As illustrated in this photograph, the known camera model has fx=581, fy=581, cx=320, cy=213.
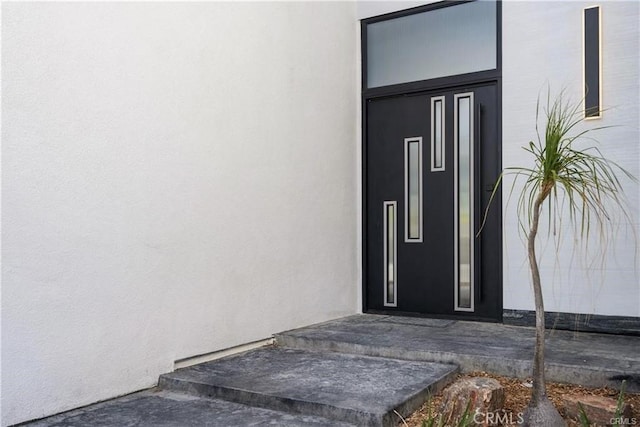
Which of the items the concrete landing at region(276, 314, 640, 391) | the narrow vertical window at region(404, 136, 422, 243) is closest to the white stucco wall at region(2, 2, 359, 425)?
the concrete landing at region(276, 314, 640, 391)

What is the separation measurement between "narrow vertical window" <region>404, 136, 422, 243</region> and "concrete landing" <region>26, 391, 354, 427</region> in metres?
2.18

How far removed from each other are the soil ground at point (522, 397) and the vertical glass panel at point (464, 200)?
1327 millimetres

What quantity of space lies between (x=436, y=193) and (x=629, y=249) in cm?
132

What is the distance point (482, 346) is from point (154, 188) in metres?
1.97

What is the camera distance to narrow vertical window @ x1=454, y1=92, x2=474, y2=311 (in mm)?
4164

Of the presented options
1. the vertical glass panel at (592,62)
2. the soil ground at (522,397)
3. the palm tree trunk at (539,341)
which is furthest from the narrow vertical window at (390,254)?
the palm tree trunk at (539,341)

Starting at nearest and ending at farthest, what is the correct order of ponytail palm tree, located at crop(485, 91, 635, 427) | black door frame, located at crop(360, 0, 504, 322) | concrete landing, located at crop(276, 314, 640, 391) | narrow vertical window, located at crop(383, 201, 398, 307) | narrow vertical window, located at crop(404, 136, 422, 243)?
ponytail palm tree, located at crop(485, 91, 635, 427), concrete landing, located at crop(276, 314, 640, 391), black door frame, located at crop(360, 0, 504, 322), narrow vertical window, located at crop(404, 136, 422, 243), narrow vertical window, located at crop(383, 201, 398, 307)

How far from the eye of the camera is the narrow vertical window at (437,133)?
427cm

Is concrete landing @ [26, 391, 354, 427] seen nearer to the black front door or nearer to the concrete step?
the concrete step

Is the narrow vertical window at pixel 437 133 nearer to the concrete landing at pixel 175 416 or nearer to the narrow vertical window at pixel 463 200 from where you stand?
the narrow vertical window at pixel 463 200

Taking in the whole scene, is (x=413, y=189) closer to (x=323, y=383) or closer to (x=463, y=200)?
(x=463, y=200)

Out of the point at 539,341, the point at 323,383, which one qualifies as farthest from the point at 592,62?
the point at 323,383

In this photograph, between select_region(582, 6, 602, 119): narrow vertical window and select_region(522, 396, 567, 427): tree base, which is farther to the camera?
select_region(582, 6, 602, 119): narrow vertical window

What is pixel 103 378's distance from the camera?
8.92 feet
